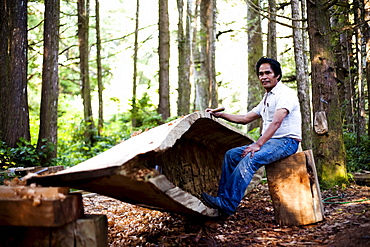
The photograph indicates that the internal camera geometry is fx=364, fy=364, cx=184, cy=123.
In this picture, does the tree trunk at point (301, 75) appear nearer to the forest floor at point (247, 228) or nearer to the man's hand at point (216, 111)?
the forest floor at point (247, 228)

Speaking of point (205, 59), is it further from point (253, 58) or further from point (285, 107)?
point (285, 107)

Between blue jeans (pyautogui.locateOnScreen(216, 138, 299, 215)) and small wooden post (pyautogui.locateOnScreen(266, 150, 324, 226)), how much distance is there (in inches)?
5.5

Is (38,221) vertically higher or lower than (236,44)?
lower

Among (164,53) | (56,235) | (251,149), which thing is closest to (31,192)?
(56,235)

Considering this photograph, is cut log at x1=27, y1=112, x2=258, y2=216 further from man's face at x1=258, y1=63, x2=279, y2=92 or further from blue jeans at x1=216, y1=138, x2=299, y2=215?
man's face at x1=258, y1=63, x2=279, y2=92

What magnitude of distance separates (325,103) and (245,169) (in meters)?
2.72

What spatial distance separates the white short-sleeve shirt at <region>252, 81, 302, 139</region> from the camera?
4.10 meters

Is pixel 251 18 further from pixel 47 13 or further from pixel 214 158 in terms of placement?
pixel 214 158

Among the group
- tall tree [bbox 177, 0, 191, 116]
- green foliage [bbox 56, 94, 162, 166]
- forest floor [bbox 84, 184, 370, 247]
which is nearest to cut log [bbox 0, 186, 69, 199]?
forest floor [bbox 84, 184, 370, 247]

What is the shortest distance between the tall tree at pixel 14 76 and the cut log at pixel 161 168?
6222 mm

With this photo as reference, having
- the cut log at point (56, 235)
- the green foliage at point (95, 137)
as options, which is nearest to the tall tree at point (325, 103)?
the cut log at point (56, 235)

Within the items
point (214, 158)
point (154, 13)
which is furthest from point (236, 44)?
point (214, 158)

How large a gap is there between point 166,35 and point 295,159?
998 centimetres

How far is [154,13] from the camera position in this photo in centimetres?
2547
